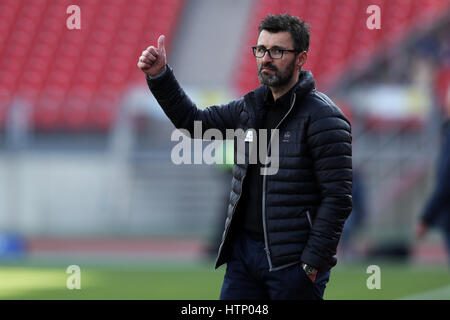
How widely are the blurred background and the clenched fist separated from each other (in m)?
5.44

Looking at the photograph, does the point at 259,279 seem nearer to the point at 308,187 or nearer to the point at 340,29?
the point at 308,187

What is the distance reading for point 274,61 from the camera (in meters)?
4.21

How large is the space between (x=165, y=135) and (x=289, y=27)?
43.3ft

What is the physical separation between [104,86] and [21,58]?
7.26 feet

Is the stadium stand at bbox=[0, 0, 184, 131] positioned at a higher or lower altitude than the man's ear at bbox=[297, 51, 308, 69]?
higher

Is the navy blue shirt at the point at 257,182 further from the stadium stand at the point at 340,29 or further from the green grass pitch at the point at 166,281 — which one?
the stadium stand at the point at 340,29

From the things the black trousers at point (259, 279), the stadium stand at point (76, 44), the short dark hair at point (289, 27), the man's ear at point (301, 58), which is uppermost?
the stadium stand at point (76, 44)

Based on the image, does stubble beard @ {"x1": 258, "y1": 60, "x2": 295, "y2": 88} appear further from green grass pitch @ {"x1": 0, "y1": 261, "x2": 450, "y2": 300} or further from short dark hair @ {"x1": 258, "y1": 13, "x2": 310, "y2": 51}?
green grass pitch @ {"x1": 0, "y1": 261, "x2": 450, "y2": 300}

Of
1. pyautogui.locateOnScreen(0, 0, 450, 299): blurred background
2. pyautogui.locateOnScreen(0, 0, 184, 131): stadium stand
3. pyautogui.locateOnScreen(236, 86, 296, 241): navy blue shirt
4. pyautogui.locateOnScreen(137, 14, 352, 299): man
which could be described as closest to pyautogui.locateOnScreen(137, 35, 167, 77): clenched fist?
pyautogui.locateOnScreen(137, 14, 352, 299): man

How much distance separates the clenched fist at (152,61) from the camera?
4414 millimetres

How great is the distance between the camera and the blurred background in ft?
41.9

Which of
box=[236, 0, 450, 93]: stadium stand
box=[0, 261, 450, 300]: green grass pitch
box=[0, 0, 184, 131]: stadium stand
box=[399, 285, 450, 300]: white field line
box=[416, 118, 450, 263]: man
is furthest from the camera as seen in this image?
box=[236, 0, 450, 93]: stadium stand

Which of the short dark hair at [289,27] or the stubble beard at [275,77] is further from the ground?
the short dark hair at [289,27]

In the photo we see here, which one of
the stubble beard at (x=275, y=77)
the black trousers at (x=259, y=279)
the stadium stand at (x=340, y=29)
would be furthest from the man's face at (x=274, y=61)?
the stadium stand at (x=340, y=29)
